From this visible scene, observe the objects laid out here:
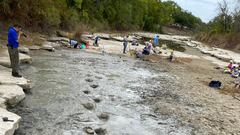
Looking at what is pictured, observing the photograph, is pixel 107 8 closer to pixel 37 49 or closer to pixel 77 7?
pixel 77 7

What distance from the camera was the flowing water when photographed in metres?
11.1

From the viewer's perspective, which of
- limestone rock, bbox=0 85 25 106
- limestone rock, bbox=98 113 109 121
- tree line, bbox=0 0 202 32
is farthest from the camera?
tree line, bbox=0 0 202 32

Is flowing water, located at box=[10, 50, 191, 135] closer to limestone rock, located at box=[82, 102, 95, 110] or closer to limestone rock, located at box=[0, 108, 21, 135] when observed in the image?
limestone rock, located at box=[82, 102, 95, 110]

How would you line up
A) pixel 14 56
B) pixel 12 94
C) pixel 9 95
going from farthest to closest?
1. pixel 14 56
2. pixel 12 94
3. pixel 9 95

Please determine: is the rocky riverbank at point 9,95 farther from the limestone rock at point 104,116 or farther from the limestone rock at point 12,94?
the limestone rock at point 104,116

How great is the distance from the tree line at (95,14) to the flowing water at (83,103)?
40.9 feet

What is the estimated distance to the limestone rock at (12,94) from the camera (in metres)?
11.5

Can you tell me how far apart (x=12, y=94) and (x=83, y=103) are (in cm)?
297

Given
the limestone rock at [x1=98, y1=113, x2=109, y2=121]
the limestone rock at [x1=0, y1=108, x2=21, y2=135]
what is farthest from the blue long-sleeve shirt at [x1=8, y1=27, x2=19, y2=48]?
the limestone rock at [x1=98, y1=113, x2=109, y2=121]

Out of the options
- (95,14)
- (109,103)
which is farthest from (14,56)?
(95,14)

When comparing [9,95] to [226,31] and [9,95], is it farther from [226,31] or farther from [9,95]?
[226,31]

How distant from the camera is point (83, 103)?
532 inches

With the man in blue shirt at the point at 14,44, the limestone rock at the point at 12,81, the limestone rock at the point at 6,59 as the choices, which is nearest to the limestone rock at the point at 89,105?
the limestone rock at the point at 12,81

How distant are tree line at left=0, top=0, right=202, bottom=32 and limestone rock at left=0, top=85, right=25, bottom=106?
18.7 m
